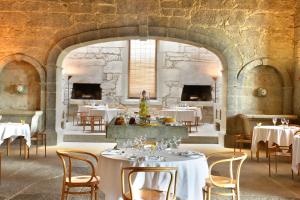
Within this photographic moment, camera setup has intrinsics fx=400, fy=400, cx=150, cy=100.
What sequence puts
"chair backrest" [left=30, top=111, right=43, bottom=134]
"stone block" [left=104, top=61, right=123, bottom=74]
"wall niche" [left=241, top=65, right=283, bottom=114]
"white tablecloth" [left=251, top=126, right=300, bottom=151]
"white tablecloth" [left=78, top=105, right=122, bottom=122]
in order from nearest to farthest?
"white tablecloth" [left=251, top=126, right=300, bottom=151]
"chair backrest" [left=30, top=111, right=43, bottom=134]
"wall niche" [left=241, top=65, right=283, bottom=114]
"white tablecloth" [left=78, top=105, right=122, bottom=122]
"stone block" [left=104, top=61, right=123, bottom=74]

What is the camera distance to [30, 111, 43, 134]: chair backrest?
8.63m

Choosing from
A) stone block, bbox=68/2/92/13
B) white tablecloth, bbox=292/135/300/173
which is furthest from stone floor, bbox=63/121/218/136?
white tablecloth, bbox=292/135/300/173

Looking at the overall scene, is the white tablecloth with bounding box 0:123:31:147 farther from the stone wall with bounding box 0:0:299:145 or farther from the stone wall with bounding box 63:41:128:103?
the stone wall with bounding box 63:41:128:103

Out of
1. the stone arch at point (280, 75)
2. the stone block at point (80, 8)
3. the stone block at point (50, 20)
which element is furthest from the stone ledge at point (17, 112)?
the stone arch at point (280, 75)

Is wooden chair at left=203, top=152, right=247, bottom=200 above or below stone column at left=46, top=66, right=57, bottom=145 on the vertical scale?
below

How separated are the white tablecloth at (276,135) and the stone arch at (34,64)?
4.81 meters

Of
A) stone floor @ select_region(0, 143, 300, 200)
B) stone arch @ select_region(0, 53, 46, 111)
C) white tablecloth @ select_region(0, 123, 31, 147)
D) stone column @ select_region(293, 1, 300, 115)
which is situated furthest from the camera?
stone arch @ select_region(0, 53, 46, 111)

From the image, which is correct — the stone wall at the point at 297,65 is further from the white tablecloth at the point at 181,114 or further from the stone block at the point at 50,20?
the stone block at the point at 50,20

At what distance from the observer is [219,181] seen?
3924 mm

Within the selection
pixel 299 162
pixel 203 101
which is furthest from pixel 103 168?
pixel 203 101

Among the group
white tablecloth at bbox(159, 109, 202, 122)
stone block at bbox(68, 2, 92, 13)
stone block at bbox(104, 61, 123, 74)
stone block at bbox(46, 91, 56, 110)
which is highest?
stone block at bbox(68, 2, 92, 13)

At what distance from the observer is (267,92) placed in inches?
365

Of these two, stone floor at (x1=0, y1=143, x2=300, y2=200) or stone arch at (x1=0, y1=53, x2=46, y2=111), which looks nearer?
stone floor at (x1=0, y1=143, x2=300, y2=200)

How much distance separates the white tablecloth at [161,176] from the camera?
11.6ft
